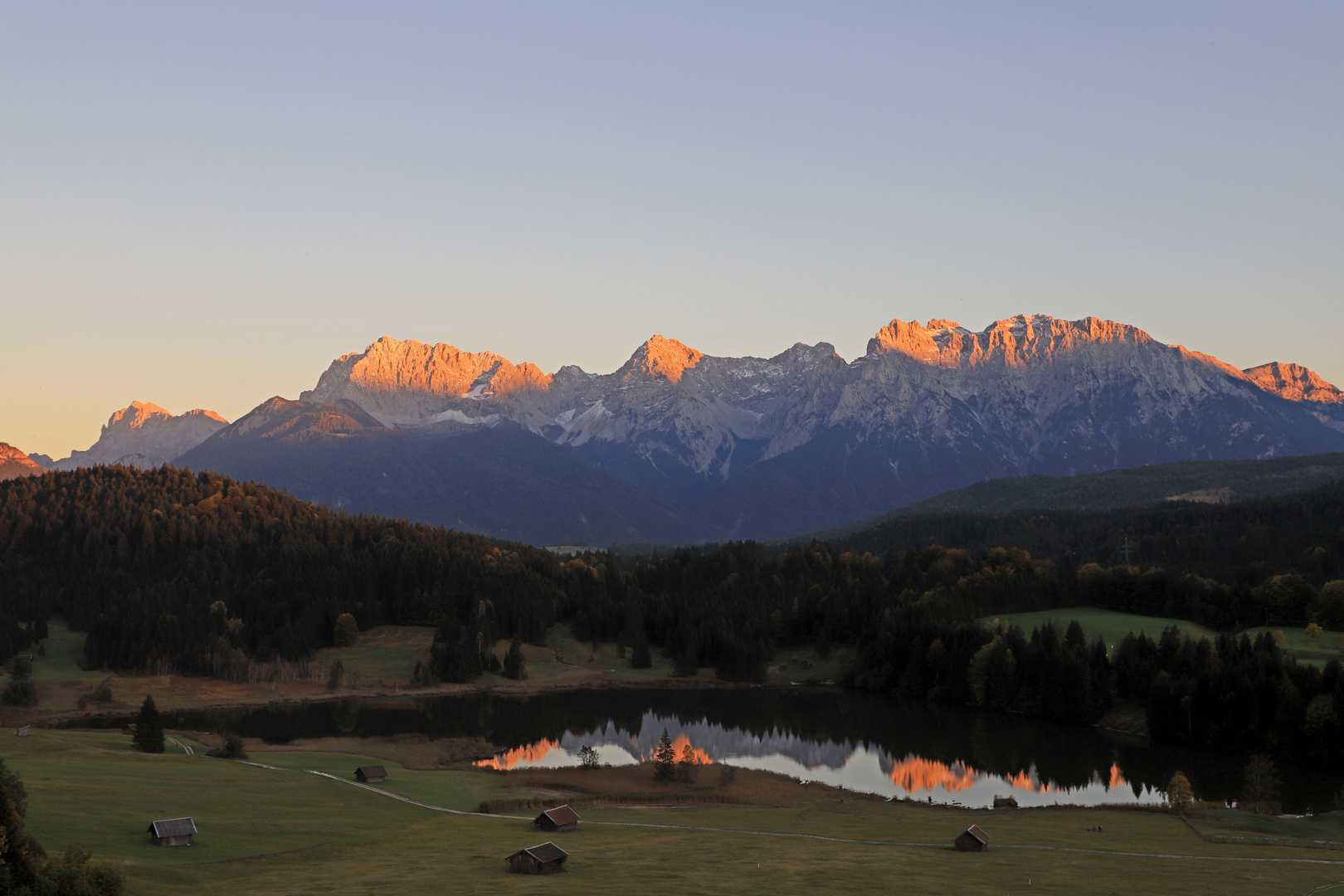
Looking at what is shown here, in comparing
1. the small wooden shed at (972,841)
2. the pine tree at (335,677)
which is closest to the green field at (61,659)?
the pine tree at (335,677)

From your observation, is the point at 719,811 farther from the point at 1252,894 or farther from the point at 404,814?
the point at 1252,894

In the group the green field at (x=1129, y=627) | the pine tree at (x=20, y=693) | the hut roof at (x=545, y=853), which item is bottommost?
the pine tree at (x=20, y=693)

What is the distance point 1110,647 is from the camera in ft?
486

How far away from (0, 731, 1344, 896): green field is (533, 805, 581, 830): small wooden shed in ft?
3.95

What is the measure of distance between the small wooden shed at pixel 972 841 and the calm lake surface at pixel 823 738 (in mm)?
27171

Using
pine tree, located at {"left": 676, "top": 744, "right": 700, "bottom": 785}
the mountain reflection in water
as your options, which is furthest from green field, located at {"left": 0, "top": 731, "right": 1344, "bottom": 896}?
pine tree, located at {"left": 676, "top": 744, "right": 700, "bottom": 785}

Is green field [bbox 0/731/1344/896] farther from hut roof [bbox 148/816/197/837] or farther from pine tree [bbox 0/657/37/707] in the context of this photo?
pine tree [bbox 0/657/37/707]

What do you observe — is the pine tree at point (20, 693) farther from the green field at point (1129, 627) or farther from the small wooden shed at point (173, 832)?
the green field at point (1129, 627)

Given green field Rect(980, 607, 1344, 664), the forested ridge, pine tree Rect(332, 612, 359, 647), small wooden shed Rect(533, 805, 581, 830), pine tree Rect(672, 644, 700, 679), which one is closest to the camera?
small wooden shed Rect(533, 805, 581, 830)

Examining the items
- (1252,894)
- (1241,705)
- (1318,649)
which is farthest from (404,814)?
(1318,649)

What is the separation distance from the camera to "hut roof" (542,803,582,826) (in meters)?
70.0

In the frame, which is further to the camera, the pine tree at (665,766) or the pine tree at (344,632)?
the pine tree at (344,632)

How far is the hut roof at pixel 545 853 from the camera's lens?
55438 mm

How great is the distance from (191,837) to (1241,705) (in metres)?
101
